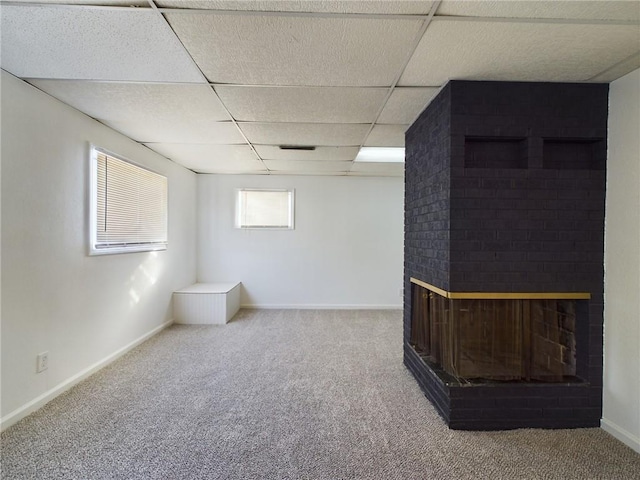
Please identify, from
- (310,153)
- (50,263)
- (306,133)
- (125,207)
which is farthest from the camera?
(310,153)

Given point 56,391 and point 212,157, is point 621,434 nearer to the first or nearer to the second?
point 56,391

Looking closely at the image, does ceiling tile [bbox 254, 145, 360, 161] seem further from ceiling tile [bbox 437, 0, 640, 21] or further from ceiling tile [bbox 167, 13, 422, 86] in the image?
ceiling tile [bbox 437, 0, 640, 21]

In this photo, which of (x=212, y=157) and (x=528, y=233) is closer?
(x=528, y=233)

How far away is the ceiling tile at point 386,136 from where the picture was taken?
3.09 metres

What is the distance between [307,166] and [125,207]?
8.05 feet

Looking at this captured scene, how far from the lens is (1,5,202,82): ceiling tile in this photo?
1.53 m

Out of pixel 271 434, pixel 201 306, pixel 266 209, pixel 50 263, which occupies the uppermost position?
pixel 266 209

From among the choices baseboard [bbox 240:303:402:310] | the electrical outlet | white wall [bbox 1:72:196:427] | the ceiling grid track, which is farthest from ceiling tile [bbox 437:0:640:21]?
baseboard [bbox 240:303:402:310]

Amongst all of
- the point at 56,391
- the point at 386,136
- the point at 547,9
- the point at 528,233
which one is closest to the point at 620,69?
the point at 547,9

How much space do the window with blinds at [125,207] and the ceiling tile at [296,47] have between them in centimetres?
172

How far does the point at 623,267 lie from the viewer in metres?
2.06

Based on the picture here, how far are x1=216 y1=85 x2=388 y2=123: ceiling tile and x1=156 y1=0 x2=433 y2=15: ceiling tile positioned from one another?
78 cm

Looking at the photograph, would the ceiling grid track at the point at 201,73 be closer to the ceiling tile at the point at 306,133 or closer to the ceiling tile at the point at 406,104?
the ceiling tile at the point at 306,133

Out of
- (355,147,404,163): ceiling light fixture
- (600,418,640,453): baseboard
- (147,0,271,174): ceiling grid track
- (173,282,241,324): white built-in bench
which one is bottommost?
(600,418,640,453): baseboard
